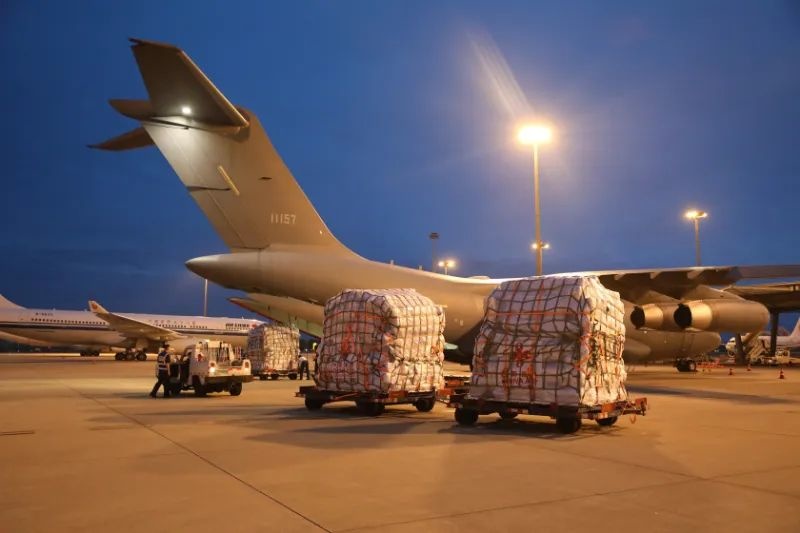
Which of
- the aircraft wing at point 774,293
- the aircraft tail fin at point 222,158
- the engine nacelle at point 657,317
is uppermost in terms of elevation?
the aircraft tail fin at point 222,158

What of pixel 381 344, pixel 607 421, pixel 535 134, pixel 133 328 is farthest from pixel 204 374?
pixel 133 328

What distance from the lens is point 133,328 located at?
43.8 meters

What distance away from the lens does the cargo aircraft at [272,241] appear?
45.2 ft

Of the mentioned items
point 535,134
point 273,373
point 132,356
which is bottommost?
point 273,373

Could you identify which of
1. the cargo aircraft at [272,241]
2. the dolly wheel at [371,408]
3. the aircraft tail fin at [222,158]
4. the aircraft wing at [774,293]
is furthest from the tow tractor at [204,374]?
the aircraft wing at [774,293]

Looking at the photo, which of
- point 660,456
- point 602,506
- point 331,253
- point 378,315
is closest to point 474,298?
point 331,253

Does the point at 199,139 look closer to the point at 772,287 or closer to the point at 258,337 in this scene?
the point at 258,337

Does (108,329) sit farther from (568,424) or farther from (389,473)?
(389,473)

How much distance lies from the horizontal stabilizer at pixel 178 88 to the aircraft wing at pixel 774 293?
23713mm

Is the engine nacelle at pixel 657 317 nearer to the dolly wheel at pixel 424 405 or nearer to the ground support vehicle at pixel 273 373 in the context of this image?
the dolly wheel at pixel 424 405

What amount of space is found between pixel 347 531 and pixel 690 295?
63.6 ft

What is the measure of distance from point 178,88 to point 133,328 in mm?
34563

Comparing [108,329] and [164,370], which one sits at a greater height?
[108,329]

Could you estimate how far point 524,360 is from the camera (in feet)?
32.9
